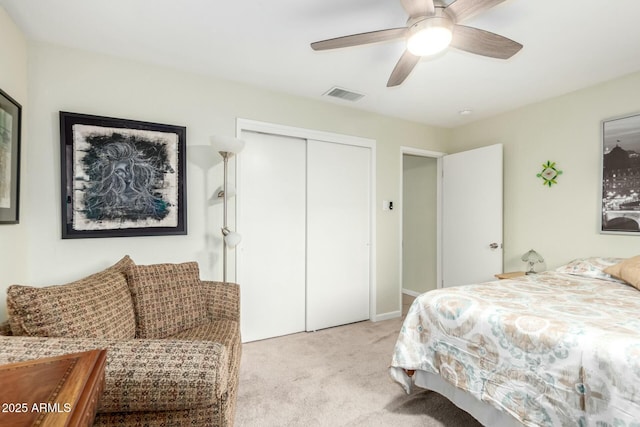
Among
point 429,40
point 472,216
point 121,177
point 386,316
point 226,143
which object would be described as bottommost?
point 386,316

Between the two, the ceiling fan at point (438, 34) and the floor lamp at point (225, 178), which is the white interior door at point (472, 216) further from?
the floor lamp at point (225, 178)

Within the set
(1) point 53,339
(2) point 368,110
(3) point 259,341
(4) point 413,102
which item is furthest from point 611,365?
(2) point 368,110

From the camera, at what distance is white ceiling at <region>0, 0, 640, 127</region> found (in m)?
1.82

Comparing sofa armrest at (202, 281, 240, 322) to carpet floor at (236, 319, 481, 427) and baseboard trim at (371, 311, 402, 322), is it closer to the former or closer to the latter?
carpet floor at (236, 319, 481, 427)

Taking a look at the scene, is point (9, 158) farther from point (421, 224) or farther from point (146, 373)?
point (421, 224)

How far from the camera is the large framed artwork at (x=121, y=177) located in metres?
2.20

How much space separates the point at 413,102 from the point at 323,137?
99 centimetres

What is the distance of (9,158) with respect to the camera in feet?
6.05

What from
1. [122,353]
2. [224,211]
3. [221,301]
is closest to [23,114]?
[224,211]

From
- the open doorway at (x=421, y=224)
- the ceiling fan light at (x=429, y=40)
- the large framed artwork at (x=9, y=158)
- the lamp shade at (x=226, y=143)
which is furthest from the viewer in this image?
the open doorway at (x=421, y=224)

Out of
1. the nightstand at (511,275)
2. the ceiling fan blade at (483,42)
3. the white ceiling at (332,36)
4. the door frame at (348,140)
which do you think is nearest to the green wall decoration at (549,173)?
the white ceiling at (332,36)

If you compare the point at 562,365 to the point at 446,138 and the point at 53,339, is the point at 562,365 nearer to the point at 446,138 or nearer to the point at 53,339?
the point at 53,339

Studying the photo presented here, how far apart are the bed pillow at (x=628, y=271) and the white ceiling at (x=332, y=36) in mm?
1516

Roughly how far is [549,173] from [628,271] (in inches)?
49.4
